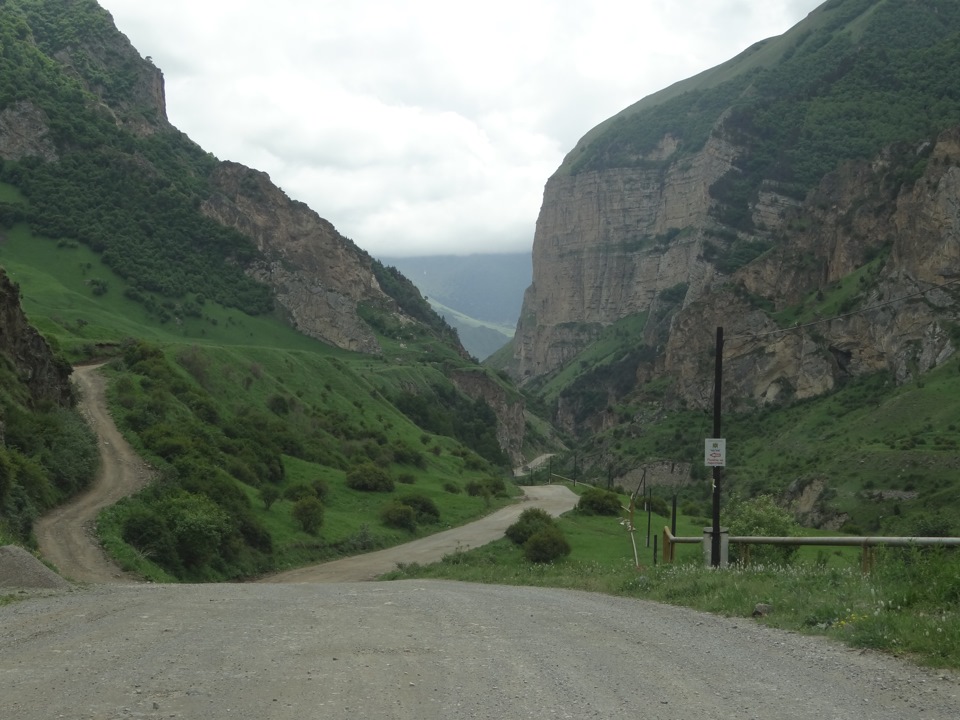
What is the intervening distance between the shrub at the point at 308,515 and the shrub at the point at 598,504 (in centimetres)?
2630

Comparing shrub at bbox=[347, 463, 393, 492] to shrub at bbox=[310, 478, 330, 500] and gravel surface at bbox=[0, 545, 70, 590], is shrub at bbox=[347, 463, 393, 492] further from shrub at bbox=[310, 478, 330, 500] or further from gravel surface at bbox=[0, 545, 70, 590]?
gravel surface at bbox=[0, 545, 70, 590]

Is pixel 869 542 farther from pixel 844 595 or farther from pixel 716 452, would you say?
pixel 716 452

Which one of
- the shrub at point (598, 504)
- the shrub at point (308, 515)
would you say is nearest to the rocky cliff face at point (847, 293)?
the shrub at point (598, 504)

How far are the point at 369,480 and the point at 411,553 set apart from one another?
51.8ft

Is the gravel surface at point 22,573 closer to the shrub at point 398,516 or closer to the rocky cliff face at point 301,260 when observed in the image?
the shrub at point 398,516

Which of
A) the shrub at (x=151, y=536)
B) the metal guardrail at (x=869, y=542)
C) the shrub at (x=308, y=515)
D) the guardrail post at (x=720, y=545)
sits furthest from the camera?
the shrub at (x=308, y=515)

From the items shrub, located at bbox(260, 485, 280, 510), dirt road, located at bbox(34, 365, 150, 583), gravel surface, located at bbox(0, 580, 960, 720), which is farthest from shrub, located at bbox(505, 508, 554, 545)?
gravel surface, located at bbox(0, 580, 960, 720)

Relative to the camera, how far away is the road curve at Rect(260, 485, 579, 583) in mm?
42866

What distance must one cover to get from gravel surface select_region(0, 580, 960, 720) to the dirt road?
1532 centimetres

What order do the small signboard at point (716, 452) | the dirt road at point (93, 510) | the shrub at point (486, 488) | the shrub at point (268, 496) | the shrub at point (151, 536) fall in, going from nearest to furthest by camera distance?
the small signboard at point (716, 452) < the dirt road at point (93, 510) < the shrub at point (151, 536) < the shrub at point (268, 496) < the shrub at point (486, 488)

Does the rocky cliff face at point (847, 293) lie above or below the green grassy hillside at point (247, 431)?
above

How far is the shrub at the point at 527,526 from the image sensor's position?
5256cm

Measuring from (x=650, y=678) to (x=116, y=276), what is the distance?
414 ft

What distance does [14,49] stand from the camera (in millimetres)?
154500
